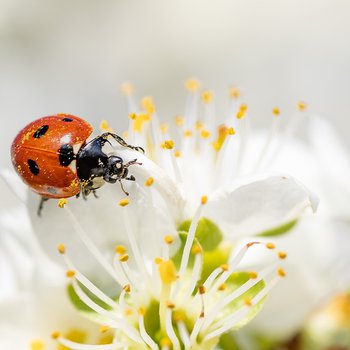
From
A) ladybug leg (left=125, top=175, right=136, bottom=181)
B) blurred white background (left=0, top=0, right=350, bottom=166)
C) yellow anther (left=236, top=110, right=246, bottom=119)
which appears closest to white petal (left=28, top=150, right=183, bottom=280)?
ladybug leg (left=125, top=175, right=136, bottom=181)

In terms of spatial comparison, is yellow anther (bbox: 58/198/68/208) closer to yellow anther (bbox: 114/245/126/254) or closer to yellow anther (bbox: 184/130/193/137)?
yellow anther (bbox: 114/245/126/254)

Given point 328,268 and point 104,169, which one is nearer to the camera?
point 104,169

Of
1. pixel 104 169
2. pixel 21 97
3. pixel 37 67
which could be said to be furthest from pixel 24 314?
pixel 37 67

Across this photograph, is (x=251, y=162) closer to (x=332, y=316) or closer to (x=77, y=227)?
(x=332, y=316)

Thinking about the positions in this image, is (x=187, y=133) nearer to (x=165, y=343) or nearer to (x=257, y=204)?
(x=257, y=204)

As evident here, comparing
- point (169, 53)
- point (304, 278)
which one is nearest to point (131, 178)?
point (304, 278)

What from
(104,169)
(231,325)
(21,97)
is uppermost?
(104,169)

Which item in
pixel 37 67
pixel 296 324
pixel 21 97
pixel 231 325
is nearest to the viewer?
pixel 231 325

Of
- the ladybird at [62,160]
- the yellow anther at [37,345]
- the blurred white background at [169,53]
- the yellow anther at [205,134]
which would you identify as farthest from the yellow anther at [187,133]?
the blurred white background at [169,53]

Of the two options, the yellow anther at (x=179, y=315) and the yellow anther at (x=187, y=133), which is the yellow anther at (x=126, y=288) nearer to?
the yellow anther at (x=179, y=315)
